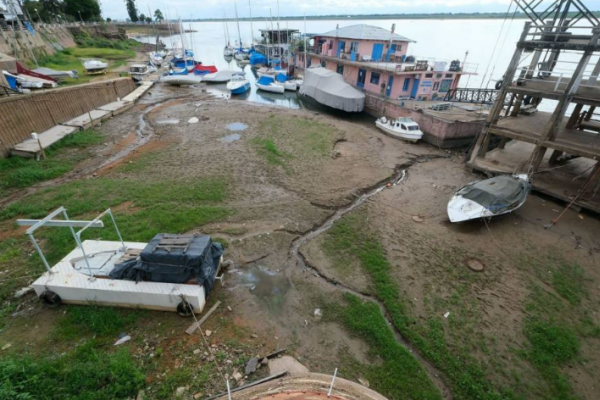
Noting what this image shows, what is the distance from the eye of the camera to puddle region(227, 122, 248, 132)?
952 inches


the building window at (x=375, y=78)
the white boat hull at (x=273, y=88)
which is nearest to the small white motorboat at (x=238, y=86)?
the white boat hull at (x=273, y=88)

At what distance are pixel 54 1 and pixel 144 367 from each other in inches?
4194

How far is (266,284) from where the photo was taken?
9.54 meters

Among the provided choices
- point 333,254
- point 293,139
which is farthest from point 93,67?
point 333,254

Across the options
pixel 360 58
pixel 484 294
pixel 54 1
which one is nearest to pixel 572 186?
pixel 484 294

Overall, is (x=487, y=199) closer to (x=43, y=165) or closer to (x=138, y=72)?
(x=43, y=165)

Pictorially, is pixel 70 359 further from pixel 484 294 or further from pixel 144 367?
pixel 484 294

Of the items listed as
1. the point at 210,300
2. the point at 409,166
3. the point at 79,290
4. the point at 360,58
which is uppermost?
the point at 360,58

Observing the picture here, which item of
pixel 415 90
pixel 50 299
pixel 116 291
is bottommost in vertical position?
pixel 50 299

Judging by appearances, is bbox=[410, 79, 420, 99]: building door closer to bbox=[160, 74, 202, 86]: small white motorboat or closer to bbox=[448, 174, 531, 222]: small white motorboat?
bbox=[448, 174, 531, 222]: small white motorboat

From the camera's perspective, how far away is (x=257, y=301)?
29.0 ft

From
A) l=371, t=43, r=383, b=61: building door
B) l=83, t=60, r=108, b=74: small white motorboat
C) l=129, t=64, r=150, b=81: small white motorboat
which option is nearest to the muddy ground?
l=371, t=43, r=383, b=61: building door

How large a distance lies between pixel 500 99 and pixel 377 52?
21731 mm

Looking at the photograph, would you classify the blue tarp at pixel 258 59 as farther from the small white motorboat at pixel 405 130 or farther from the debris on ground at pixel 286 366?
the debris on ground at pixel 286 366
